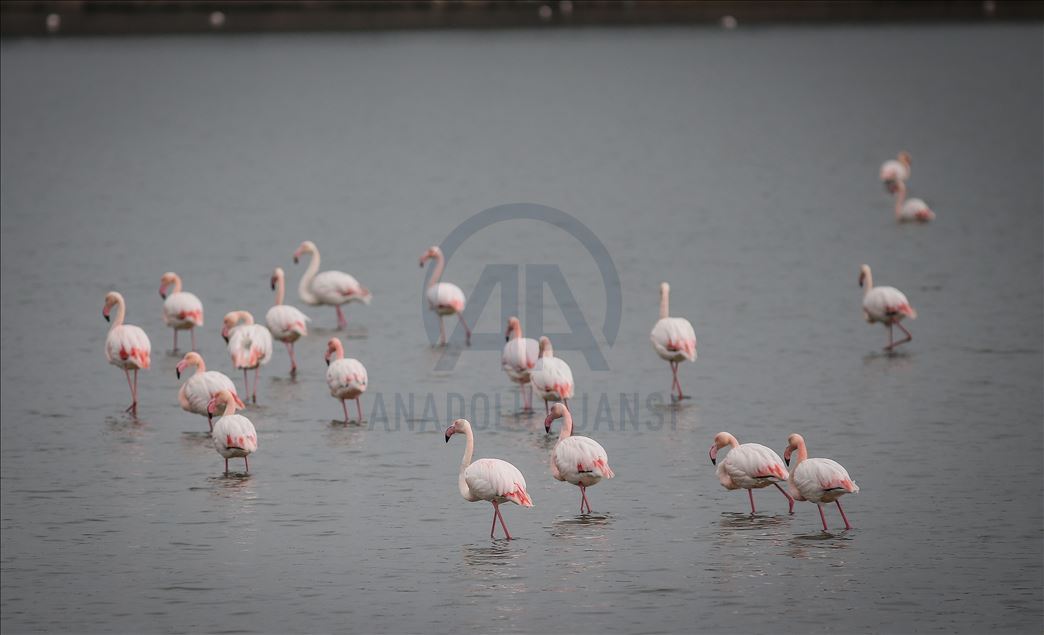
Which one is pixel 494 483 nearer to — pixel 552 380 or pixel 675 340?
pixel 552 380

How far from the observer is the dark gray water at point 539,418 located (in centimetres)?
1318

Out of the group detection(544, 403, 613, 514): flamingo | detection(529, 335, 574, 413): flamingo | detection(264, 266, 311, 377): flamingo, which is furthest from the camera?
detection(264, 266, 311, 377): flamingo

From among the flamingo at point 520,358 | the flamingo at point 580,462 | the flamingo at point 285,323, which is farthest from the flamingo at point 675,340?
the flamingo at point 285,323

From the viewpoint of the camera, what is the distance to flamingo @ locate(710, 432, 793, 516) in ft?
46.5

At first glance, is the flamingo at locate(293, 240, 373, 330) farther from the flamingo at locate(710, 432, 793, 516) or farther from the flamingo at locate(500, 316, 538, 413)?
the flamingo at locate(710, 432, 793, 516)

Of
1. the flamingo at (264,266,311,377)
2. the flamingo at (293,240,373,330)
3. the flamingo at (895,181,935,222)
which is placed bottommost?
the flamingo at (264,266,311,377)

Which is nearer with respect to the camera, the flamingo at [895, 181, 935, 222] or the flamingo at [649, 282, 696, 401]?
the flamingo at [649, 282, 696, 401]

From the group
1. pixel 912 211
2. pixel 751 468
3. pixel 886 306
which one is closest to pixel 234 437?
pixel 751 468

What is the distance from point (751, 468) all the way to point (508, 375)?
502 cm

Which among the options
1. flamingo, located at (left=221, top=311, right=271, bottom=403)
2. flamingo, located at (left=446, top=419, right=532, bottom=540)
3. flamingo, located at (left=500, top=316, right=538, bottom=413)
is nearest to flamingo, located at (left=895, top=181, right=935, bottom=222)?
flamingo, located at (left=500, top=316, right=538, bottom=413)

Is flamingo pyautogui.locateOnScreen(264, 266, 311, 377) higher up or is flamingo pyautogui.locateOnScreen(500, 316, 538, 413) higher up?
flamingo pyautogui.locateOnScreen(264, 266, 311, 377)

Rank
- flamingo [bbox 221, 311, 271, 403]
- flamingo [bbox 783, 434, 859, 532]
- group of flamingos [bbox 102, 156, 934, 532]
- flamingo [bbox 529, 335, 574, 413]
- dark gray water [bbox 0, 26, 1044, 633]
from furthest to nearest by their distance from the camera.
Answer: flamingo [bbox 221, 311, 271, 403] < flamingo [bbox 529, 335, 574, 413] < group of flamingos [bbox 102, 156, 934, 532] < flamingo [bbox 783, 434, 859, 532] < dark gray water [bbox 0, 26, 1044, 633]

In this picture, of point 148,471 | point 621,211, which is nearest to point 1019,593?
point 148,471

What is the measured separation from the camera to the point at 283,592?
13242 millimetres
